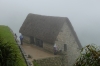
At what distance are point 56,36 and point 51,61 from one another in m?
3.71

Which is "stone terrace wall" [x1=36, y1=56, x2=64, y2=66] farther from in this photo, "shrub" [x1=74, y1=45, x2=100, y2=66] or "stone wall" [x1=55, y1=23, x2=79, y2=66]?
"shrub" [x1=74, y1=45, x2=100, y2=66]

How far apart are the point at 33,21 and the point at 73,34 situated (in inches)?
257

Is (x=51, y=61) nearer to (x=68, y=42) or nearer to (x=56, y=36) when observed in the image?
(x=56, y=36)

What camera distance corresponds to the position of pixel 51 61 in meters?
21.6

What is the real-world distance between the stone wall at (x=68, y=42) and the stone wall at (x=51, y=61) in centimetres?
215

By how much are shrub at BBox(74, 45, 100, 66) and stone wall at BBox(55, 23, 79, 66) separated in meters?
20.9

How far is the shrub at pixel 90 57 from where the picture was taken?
3170mm

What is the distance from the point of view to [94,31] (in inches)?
2194

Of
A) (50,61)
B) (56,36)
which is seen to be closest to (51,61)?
(50,61)

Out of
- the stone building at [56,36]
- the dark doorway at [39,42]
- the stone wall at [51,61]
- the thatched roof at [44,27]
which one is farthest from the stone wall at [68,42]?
the dark doorway at [39,42]

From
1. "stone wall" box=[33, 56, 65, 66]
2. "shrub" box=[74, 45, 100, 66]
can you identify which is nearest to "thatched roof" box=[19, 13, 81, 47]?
"stone wall" box=[33, 56, 65, 66]

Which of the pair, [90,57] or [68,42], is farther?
[68,42]

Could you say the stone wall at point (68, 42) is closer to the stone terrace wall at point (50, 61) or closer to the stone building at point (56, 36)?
the stone building at point (56, 36)

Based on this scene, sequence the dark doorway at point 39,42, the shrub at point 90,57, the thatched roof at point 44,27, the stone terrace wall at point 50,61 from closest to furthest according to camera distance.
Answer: the shrub at point 90,57 → the stone terrace wall at point 50,61 → the thatched roof at point 44,27 → the dark doorway at point 39,42
